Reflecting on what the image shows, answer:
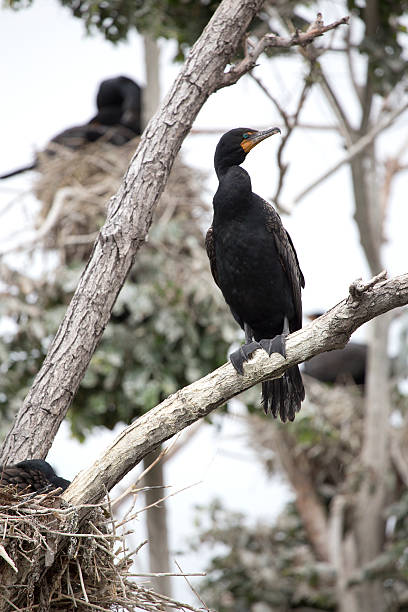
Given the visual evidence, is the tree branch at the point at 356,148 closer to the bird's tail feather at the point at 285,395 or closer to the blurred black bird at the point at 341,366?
the bird's tail feather at the point at 285,395

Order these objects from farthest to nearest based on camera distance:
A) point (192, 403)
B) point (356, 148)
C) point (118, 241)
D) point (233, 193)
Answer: point (356, 148), point (233, 193), point (118, 241), point (192, 403)

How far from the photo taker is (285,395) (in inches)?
120

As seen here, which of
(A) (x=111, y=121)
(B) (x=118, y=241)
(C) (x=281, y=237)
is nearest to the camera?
(B) (x=118, y=241)

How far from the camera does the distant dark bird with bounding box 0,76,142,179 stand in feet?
19.8

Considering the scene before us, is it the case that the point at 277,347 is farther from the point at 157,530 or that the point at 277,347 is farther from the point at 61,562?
the point at 157,530

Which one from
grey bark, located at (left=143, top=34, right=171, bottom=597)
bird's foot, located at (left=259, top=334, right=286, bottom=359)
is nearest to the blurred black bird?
grey bark, located at (left=143, top=34, right=171, bottom=597)

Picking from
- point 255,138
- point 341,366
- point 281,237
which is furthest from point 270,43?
point 341,366

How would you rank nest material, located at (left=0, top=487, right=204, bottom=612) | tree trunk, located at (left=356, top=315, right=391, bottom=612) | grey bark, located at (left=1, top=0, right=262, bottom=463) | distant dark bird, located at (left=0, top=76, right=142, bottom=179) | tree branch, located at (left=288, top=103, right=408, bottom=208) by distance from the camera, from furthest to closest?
tree trunk, located at (left=356, top=315, right=391, bottom=612) < distant dark bird, located at (left=0, top=76, right=142, bottom=179) < tree branch, located at (left=288, top=103, right=408, bottom=208) < grey bark, located at (left=1, top=0, right=262, bottom=463) < nest material, located at (left=0, top=487, right=204, bottom=612)

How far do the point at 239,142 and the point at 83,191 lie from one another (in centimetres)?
237

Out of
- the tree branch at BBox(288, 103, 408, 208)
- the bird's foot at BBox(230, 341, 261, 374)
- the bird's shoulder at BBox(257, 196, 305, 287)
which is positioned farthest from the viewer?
the tree branch at BBox(288, 103, 408, 208)

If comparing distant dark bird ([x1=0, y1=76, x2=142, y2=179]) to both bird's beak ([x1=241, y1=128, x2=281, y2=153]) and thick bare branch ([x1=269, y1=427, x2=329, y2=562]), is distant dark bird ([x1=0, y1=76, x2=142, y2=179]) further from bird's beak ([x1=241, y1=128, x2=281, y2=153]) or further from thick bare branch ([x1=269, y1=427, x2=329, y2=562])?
thick bare branch ([x1=269, y1=427, x2=329, y2=562])

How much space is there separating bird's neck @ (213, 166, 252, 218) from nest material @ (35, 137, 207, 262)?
6.21 feet

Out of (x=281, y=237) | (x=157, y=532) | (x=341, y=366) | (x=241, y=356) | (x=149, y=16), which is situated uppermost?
(x=149, y=16)

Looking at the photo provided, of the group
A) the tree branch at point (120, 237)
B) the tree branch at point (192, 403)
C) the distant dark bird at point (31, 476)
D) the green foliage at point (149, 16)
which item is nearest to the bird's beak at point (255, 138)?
the tree branch at point (120, 237)
